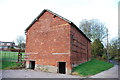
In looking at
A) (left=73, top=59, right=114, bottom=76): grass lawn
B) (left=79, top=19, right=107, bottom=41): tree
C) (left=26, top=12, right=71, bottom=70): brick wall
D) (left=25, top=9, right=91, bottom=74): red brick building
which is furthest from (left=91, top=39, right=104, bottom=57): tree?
(left=26, top=12, right=71, bottom=70): brick wall

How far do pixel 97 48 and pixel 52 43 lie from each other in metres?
23.2

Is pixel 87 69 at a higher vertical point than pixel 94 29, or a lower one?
lower

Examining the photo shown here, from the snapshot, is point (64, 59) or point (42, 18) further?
point (42, 18)

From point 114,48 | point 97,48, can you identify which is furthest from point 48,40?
point 114,48

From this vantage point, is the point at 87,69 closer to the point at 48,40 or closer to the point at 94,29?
the point at 48,40

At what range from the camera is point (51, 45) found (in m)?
16.4

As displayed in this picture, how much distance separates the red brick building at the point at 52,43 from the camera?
14.9 metres

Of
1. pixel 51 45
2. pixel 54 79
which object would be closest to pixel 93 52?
pixel 51 45

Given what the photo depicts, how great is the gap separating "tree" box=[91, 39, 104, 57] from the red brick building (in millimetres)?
19350

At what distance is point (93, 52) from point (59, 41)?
2349 centimetres

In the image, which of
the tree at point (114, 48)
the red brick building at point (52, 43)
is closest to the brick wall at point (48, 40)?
the red brick building at point (52, 43)

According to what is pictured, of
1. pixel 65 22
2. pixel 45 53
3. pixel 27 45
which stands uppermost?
pixel 65 22

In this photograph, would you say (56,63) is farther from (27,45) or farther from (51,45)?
(27,45)

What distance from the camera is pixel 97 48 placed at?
3484 centimetres
